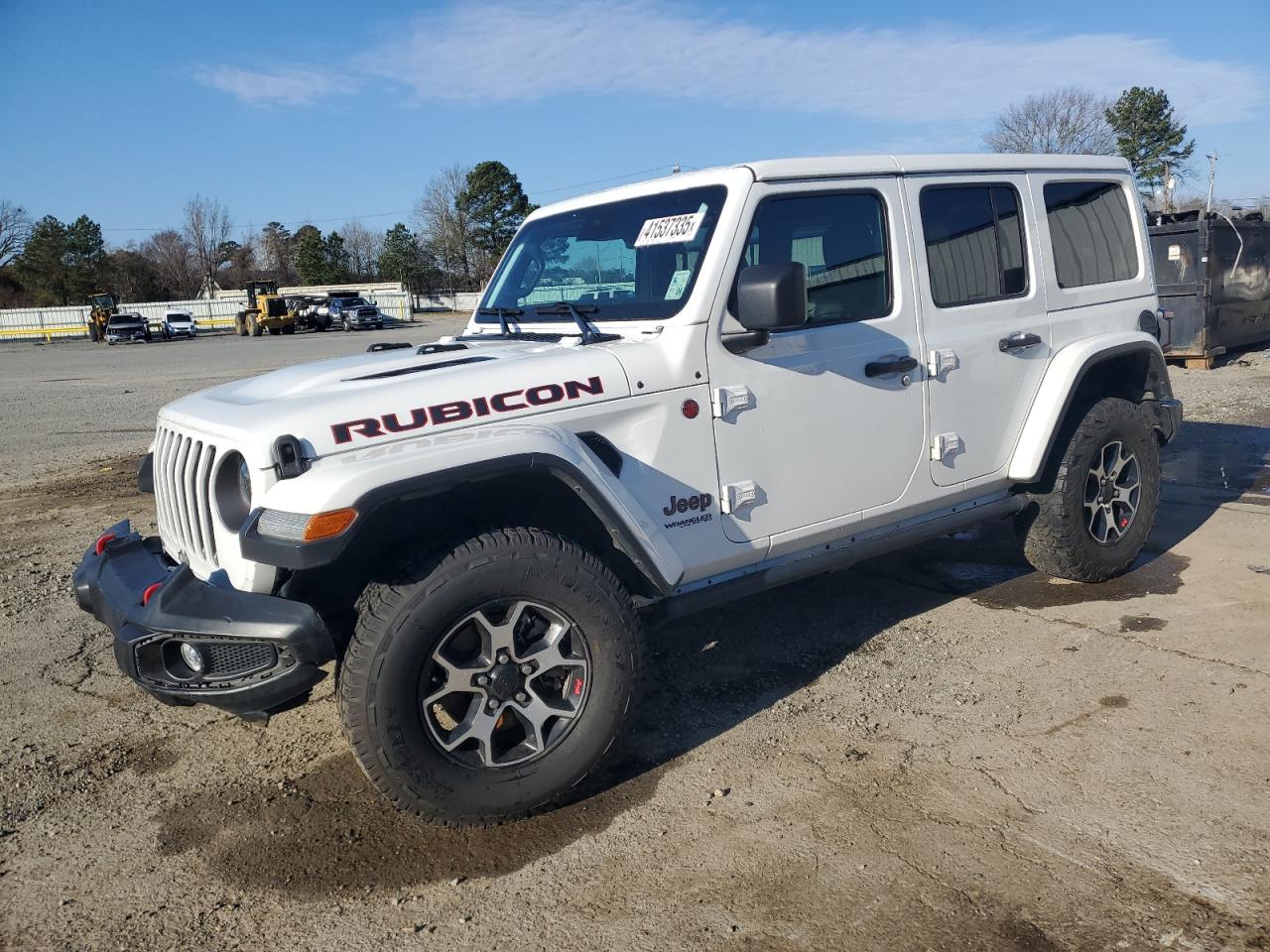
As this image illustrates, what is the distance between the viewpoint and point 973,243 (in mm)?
4352

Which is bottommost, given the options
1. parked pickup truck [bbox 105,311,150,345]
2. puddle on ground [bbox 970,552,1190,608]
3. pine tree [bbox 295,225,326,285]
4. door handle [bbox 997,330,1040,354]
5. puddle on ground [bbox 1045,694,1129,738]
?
puddle on ground [bbox 1045,694,1129,738]

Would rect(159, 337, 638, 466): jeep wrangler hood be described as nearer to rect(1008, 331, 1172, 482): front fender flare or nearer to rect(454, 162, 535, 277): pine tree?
rect(1008, 331, 1172, 482): front fender flare

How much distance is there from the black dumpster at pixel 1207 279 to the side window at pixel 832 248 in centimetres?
997

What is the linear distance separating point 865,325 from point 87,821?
10.9ft

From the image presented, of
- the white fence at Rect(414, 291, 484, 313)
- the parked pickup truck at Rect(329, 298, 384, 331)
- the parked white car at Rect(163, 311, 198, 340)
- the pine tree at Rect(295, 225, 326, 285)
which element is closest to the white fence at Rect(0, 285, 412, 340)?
the parked white car at Rect(163, 311, 198, 340)

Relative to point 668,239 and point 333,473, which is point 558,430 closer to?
point 333,473

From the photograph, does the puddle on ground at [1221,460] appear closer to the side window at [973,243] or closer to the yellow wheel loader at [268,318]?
the side window at [973,243]

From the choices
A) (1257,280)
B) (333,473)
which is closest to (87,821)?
(333,473)

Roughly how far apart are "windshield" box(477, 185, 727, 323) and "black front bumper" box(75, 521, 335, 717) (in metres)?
1.67

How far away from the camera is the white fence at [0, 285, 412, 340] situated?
55750 millimetres

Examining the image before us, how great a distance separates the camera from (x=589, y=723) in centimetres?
314

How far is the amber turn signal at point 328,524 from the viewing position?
265 centimetres

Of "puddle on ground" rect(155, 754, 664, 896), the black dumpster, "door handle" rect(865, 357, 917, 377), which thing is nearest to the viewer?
"puddle on ground" rect(155, 754, 664, 896)

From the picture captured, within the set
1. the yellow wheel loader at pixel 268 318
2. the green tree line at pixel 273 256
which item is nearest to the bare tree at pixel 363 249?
the green tree line at pixel 273 256
